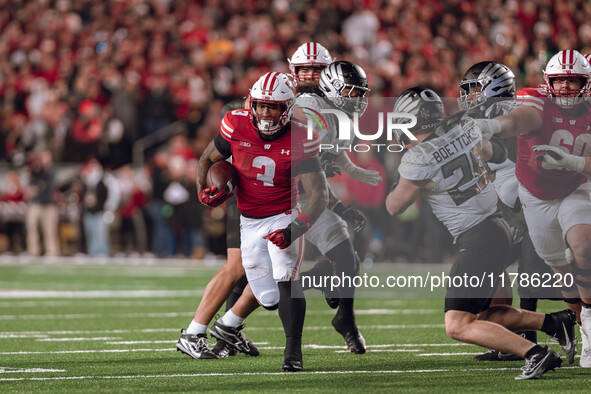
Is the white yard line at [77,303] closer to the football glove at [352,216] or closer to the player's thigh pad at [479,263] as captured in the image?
the football glove at [352,216]

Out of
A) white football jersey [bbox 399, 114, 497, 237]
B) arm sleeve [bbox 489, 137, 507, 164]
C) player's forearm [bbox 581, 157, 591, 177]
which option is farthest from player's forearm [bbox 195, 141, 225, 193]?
player's forearm [bbox 581, 157, 591, 177]

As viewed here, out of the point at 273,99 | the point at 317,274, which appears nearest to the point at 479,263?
the point at 317,274

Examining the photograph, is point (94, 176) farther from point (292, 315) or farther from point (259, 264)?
point (292, 315)

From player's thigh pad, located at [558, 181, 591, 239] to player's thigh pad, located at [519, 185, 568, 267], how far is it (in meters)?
0.07

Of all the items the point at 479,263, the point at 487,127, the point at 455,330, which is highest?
the point at 487,127

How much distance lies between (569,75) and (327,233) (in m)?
1.87

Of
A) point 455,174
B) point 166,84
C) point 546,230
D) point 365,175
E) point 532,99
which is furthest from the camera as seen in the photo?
point 166,84

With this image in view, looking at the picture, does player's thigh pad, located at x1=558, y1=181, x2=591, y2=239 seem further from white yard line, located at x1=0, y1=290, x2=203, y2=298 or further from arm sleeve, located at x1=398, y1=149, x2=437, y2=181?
white yard line, located at x1=0, y1=290, x2=203, y2=298

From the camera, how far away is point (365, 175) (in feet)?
23.5

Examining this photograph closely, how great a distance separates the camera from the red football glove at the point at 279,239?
608cm

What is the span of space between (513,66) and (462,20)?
2.52 metres

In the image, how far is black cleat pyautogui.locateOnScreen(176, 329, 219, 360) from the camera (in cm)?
671

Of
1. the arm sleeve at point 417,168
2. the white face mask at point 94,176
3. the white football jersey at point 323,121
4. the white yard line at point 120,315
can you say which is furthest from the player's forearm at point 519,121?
the white face mask at point 94,176

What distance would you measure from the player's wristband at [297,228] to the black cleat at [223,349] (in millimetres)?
1158
